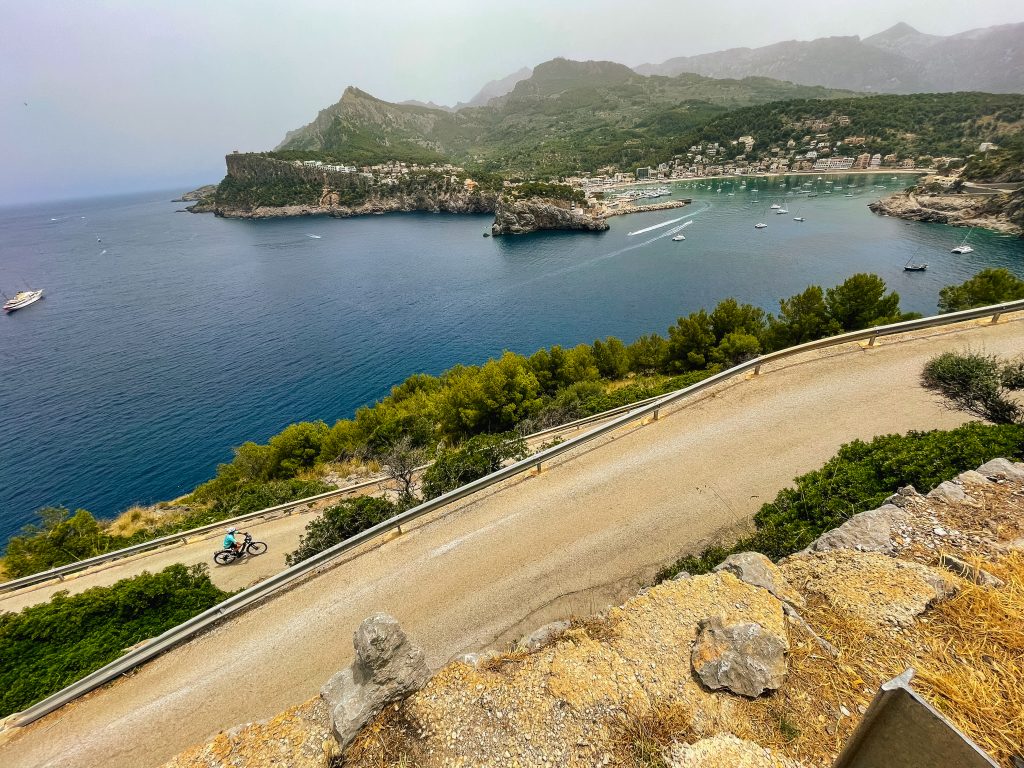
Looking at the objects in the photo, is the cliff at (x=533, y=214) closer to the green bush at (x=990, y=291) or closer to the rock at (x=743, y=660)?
the green bush at (x=990, y=291)

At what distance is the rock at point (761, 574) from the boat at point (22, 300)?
114865 millimetres

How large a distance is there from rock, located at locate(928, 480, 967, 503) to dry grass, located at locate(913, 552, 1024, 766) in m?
1.53

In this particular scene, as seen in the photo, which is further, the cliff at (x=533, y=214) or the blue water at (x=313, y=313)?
the cliff at (x=533, y=214)

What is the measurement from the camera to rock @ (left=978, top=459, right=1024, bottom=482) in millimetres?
7250

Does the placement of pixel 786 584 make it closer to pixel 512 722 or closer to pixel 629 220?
pixel 512 722

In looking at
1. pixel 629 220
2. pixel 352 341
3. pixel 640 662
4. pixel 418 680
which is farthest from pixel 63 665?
pixel 629 220

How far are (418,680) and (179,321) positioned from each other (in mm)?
77077

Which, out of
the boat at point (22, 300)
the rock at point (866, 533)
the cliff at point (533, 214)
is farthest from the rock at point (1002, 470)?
the boat at point (22, 300)

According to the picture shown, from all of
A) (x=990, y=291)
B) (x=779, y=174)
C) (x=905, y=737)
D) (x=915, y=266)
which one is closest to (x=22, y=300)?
(x=905, y=737)

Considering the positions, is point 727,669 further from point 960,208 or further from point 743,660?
point 960,208

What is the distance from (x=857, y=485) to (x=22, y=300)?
119186 millimetres

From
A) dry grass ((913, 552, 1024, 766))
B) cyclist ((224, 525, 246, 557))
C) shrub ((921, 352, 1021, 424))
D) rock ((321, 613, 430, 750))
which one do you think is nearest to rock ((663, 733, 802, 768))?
dry grass ((913, 552, 1024, 766))

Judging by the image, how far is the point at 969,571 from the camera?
18.3ft

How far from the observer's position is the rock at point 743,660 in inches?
201
